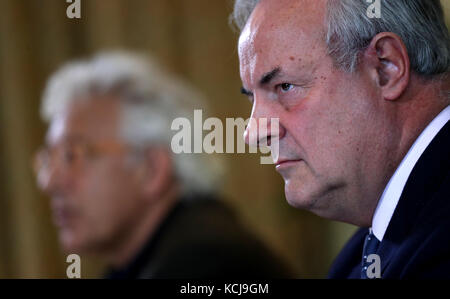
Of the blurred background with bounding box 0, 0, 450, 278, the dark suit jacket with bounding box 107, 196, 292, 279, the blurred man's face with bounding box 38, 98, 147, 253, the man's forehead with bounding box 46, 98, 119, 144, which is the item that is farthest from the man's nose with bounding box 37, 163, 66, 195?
the blurred background with bounding box 0, 0, 450, 278

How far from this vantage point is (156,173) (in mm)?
2227

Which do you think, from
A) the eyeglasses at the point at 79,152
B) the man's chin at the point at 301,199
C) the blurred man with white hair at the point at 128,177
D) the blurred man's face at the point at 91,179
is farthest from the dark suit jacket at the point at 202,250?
the man's chin at the point at 301,199

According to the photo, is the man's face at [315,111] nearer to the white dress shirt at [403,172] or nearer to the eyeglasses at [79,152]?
the white dress shirt at [403,172]

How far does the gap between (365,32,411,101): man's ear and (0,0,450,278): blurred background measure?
1920 mm

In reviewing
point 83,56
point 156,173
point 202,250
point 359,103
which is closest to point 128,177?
point 156,173

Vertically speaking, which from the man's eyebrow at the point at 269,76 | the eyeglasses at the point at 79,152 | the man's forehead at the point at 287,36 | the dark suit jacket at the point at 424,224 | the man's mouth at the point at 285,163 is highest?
Answer: the man's forehead at the point at 287,36

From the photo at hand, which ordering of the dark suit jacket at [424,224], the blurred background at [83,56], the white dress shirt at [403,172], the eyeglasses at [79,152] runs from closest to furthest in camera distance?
the dark suit jacket at [424,224]
the white dress shirt at [403,172]
the eyeglasses at [79,152]
the blurred background at [83,56]

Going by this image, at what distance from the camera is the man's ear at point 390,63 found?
3.34ft

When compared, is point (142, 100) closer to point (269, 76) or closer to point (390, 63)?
point (269, 76)

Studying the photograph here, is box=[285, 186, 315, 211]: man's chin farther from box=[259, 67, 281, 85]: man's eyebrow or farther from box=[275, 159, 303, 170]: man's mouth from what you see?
box=[259, 67, 281, 85]: man's eyebrow

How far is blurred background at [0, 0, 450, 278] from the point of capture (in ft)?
9.93

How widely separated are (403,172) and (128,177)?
1.34 metres

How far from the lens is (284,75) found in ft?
3.45
